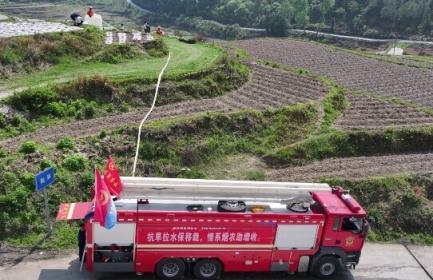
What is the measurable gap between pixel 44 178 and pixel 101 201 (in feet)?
14.4

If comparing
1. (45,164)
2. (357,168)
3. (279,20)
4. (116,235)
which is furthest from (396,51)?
(116,235)

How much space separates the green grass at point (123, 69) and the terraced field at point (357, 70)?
11.9 metres

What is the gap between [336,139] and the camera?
28.2 metres

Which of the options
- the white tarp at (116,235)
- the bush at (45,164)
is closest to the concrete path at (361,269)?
the white tarp at (116,235)

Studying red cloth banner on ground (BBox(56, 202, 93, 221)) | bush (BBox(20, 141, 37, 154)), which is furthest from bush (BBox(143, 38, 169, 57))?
red cloth banner on ground (BBox(56, 202, 93, 221))

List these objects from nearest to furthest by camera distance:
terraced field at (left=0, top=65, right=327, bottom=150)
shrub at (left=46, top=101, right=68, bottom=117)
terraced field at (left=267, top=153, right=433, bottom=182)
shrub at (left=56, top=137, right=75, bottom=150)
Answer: shrub at (left=56, top=137, right=75, bottom=150)
terraced field at (left=267, top=153, right=433, bottom=182)
terraced field at (left=0, top=65, right=327, bottom=150)
shrub at (left=46, top=101, right=68, bottom=117)

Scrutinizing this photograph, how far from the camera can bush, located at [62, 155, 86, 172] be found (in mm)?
22312

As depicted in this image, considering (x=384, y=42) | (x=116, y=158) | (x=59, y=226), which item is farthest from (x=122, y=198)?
(x=384, y=42)

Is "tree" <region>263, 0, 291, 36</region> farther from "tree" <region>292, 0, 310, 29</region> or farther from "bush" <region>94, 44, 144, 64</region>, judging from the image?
"bush" <region>94, 44, 144, 64</region>

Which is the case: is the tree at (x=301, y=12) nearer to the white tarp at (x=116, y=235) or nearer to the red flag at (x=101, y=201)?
the white tarp at (x=116, y=235)

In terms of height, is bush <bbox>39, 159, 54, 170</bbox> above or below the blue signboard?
below

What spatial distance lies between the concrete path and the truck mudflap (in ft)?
2.69

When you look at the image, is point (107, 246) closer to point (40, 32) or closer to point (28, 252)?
point (28, 252)

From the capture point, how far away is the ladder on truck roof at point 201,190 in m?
17.4
